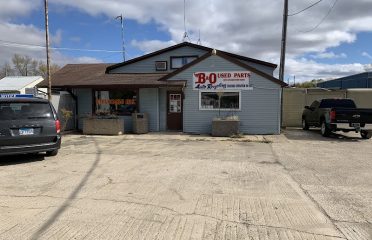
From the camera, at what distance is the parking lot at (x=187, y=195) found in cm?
496

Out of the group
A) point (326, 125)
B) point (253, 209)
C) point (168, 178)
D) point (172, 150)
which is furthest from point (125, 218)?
point (326, 125)

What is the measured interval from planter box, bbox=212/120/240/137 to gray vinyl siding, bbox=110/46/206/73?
611 centimetres

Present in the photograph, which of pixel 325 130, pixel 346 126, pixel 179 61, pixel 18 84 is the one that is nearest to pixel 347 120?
pixel 346 126

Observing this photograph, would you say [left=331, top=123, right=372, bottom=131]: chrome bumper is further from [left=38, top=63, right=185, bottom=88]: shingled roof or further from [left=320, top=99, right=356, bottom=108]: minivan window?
[left=38, top=63, right=185, bottom=88]: shingled roof

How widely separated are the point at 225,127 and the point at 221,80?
2497 mm

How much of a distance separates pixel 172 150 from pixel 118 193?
5.96 m

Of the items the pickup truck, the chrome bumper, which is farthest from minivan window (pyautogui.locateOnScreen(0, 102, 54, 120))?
the chrome bumper

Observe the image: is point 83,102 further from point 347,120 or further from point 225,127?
point 347,120

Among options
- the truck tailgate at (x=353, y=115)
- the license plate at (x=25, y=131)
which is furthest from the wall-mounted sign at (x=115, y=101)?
the license plate at (x=25, y=131)

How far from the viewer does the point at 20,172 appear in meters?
8.73

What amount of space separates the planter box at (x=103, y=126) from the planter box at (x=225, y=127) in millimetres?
4504

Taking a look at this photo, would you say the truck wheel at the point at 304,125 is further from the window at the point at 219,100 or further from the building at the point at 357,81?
the building at the point at 357,81

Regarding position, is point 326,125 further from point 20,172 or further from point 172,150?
point 20,172

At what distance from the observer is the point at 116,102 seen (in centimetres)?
2002
